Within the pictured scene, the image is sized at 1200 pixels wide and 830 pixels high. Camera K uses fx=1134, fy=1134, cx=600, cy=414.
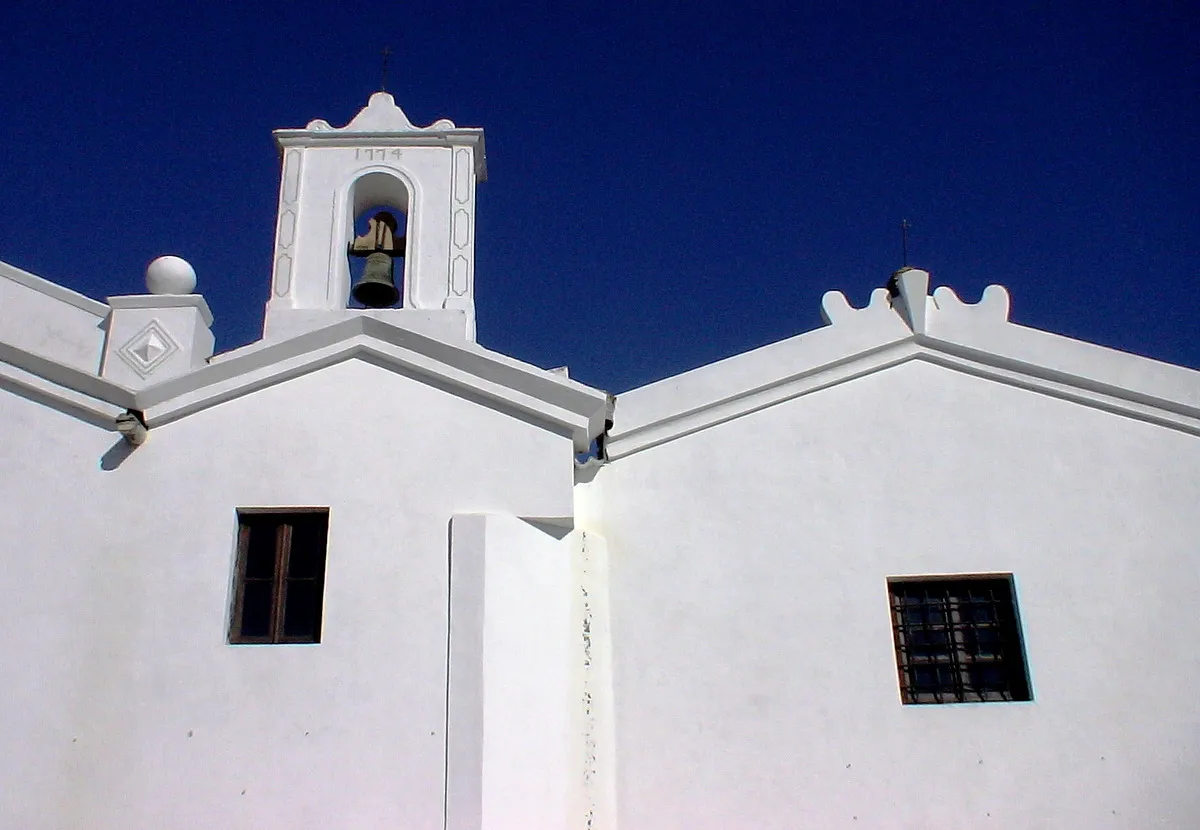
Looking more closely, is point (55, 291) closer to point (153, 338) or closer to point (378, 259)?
point (153, 338)

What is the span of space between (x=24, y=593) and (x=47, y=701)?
2.75 feet

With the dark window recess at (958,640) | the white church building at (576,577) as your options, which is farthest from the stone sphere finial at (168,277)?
the dark window recess at (958,640)

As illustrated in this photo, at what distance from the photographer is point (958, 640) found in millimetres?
9289

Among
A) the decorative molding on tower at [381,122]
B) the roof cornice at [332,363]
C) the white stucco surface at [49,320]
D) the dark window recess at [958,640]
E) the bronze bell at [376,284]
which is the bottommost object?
the dark window recess at [958,640]

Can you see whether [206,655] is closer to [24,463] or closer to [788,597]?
[24,463]

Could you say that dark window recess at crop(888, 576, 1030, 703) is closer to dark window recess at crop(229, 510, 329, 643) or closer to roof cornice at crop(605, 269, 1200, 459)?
roof cornice at crop(605, 269, 1200, 459)

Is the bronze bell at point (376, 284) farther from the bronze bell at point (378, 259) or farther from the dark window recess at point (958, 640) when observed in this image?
the dark window recess at point (958, 640)

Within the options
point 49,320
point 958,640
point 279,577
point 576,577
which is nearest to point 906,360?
point 958,640

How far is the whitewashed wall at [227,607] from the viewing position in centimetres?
797

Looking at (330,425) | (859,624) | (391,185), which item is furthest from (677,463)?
(391,185)

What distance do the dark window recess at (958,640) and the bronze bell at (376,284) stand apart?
5.28 meters

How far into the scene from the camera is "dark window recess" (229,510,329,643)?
8.48m

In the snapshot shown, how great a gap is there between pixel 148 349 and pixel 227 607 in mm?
2265

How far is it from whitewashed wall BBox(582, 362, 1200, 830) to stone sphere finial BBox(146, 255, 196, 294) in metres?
3.84
